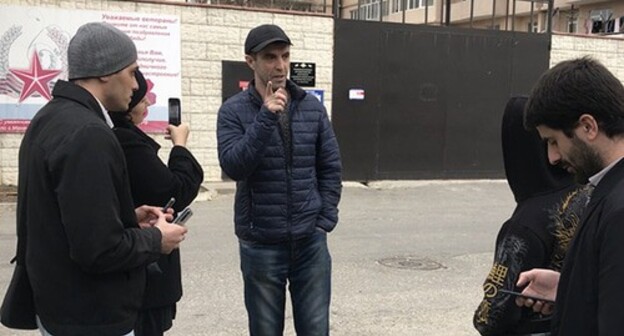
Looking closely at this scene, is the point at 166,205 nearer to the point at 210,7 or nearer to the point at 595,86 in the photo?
the point at 595,86

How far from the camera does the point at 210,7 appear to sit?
35.8 feet

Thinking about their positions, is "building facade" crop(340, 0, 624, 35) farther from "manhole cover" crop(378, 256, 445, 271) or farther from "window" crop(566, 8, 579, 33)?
"window" crop(566, 8, 579, 33)

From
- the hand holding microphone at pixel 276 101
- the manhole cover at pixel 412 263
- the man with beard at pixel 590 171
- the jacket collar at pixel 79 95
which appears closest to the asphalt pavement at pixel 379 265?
the manhole cover at pixel 412 263

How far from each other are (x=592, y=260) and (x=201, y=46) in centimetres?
1027

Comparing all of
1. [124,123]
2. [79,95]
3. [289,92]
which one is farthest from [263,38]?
[79,95]

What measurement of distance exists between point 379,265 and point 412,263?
39 centimetres

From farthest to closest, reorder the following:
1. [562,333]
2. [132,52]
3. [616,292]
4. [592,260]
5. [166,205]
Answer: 1. [166,205]
2. [132,52]
3. [562,333]
4. [592,260]
5. [616,292]

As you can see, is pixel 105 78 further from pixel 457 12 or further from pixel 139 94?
pixel 457 12

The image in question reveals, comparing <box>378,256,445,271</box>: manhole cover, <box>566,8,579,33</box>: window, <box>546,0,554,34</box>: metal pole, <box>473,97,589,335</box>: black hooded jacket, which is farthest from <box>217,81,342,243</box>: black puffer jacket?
<box>566,8,579,33</box>: window

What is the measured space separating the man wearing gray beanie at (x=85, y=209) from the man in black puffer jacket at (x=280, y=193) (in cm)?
93

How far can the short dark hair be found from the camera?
5.05ft

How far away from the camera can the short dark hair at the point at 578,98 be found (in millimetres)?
1540

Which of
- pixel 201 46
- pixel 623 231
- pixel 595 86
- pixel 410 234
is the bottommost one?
pixel 410 234

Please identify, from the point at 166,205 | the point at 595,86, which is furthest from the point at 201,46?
the point at 595,86
